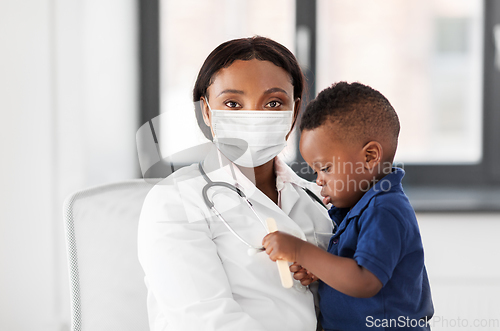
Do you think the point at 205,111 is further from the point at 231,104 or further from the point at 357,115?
the point at 357,115

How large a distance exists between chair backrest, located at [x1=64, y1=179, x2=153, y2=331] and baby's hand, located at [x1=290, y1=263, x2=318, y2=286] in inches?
18.2

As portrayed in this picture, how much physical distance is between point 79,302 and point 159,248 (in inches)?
15.2

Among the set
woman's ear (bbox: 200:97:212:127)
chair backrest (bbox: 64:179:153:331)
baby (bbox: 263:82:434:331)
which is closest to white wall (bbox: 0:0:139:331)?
chair backrest (bbox: 64:179:153:331)

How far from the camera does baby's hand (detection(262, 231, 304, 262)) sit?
2.74ft

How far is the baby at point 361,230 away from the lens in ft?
2.72

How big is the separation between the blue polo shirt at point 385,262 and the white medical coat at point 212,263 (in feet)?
0.30

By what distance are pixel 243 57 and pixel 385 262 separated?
557mm

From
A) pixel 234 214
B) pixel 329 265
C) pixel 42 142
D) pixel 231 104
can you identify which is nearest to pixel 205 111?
pixel 231 104

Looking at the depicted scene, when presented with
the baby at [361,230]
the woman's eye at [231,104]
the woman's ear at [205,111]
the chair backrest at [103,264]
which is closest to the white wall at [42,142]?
the chair backrest at [103,264]

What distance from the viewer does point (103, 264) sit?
114cm

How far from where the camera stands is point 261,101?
1025 millimetres

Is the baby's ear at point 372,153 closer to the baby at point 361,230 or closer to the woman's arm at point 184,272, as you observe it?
the baby at point 361,230

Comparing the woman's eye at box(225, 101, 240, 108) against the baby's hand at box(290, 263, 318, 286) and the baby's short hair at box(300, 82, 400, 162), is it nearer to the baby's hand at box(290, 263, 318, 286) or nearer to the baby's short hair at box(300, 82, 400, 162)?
the baby's short hair at box(300, 82, 400, 162)

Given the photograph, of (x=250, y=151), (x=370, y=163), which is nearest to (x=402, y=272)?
(x=370, y=163)
